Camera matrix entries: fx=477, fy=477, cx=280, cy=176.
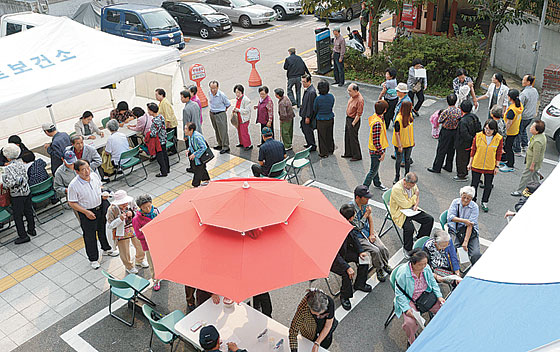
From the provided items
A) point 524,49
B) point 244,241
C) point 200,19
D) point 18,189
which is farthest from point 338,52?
point 244,241

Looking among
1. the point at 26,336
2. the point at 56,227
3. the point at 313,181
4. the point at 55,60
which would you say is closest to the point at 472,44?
the point at 313,181

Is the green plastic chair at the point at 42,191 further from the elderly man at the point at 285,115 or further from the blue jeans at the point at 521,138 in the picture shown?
the blue jeans at the point at 521,138

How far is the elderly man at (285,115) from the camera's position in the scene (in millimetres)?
10992

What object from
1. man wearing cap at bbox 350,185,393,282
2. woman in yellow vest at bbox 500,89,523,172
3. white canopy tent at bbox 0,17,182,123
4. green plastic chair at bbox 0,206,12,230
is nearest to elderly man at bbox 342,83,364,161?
woman in yellow vest at bbox 500,89,523,172

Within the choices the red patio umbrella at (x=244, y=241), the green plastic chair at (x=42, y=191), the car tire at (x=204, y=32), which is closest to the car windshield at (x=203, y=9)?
the car tire at (x=204, y=32)

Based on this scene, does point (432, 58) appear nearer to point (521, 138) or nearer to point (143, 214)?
point (521, 138)

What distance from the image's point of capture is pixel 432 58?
14.8 meters

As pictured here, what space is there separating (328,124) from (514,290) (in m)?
7.49

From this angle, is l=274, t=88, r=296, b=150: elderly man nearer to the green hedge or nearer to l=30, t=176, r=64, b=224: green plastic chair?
l=30, t=176, r=64, b=224: green plastic chair

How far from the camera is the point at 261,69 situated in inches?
700

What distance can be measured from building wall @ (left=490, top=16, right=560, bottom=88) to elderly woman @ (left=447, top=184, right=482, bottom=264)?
9.46m

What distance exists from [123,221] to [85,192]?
2.76 feet

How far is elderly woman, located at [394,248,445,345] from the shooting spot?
5965mm

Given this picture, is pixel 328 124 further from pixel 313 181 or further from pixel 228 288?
pixel 228 288
